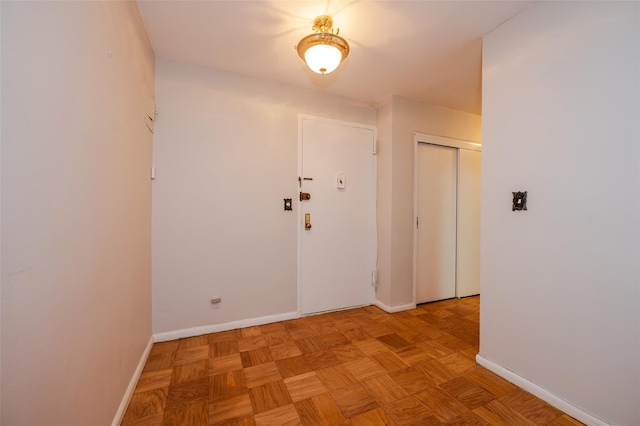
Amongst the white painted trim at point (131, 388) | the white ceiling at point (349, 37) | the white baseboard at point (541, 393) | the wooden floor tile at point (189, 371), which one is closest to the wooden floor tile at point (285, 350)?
the wooden floor tile at point (189, 371)

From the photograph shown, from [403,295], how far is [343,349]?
1.15 metres

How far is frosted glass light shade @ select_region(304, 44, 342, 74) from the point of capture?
1.60 meters

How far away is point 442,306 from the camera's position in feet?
9.92

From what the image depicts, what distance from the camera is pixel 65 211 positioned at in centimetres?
87

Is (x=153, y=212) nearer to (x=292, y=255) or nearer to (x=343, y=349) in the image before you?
(x=292, y=255)

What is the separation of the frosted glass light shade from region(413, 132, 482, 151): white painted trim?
1635mm

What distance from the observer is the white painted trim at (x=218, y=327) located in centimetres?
217

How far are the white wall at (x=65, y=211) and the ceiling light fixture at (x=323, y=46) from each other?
1038 millimetres

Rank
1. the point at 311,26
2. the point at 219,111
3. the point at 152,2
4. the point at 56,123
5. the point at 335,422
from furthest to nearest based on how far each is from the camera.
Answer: the point at 219,111 < the point at 311,26 < the point at 152,2 < the point at 335,422 < the point at 56,123

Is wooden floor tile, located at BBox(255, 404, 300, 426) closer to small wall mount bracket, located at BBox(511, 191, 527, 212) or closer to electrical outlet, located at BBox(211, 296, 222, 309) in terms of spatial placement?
electrical outlet, located at BBox(211, 296, 222, 309)

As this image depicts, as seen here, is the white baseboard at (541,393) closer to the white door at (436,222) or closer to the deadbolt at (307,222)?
the white door at (436,222)

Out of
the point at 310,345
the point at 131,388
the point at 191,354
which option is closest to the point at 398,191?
the point at 310,345

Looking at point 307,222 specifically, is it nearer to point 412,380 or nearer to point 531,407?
point 412,380

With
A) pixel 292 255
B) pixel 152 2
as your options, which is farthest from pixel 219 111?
pixel 292 255
